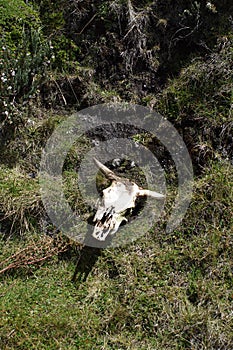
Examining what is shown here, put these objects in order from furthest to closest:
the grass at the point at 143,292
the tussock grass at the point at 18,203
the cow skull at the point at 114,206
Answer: the tussock grass at the point at 18,203
the cow skull at the point at 114,206
the grass at the point at 143,292

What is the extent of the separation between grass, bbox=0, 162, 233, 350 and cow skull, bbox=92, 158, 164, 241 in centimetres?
20

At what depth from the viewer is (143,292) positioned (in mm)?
3672

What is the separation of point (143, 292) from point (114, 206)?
68cm

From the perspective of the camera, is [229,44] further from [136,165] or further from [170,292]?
[170,292]

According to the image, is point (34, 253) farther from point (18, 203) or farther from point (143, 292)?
point (143, 292)

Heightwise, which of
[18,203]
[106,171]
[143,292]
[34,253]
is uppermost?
[106,171]

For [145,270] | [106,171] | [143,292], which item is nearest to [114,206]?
[106,171]

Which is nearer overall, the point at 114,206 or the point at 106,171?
the point at 114,206

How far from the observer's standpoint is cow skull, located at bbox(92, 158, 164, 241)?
370 centimetres

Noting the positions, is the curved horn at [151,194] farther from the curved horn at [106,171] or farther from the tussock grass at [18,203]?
the tussock grass at [18,203]

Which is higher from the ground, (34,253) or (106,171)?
(106,171)

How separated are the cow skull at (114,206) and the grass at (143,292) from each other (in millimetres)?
196

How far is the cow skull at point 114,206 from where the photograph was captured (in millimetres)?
3703

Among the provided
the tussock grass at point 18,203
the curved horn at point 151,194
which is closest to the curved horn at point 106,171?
the curved horn at point 151,194
